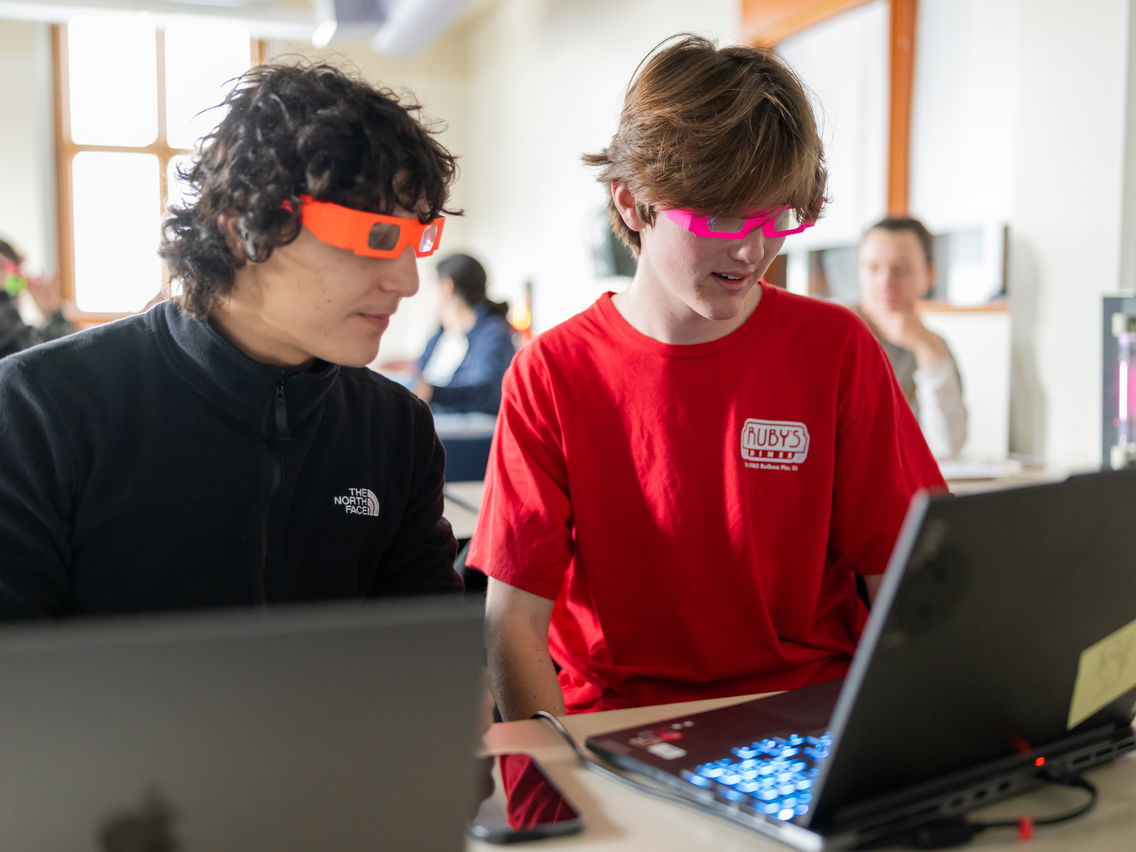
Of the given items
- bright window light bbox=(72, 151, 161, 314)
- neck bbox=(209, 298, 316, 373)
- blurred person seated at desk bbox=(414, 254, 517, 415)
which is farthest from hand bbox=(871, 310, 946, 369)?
bright window light bbox=(72, 151, 161, 314)

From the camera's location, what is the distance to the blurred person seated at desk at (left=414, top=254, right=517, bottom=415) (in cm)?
464

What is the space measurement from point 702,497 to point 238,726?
92cm

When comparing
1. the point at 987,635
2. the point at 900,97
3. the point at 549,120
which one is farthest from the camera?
the point at 549,120

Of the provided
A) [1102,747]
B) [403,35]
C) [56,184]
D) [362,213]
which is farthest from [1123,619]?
[56,184]

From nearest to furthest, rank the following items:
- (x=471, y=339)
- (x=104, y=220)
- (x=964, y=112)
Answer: (x=964, y=112) < (x=471, y=339) < (x=104, y=220)

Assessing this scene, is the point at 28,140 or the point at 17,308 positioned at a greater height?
the point at 28,140

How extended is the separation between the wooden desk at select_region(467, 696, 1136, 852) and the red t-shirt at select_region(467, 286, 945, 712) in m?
0.44

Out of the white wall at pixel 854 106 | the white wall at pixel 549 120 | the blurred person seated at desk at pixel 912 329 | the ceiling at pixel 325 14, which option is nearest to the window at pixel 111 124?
the ceiling at pixel 325 14

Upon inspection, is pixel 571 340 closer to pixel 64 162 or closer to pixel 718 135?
pixel 718 135

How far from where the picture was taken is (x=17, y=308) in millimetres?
4246

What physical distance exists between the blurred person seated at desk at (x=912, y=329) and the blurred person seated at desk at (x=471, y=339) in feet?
6.17

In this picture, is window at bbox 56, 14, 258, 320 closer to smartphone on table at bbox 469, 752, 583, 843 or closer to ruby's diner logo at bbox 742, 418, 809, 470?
ruby's diner logo at bbox 742, 418, 809, 470

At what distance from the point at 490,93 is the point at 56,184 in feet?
11.2

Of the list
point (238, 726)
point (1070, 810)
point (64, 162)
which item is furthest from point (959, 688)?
point (64, 162)
